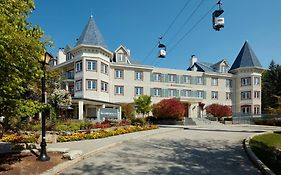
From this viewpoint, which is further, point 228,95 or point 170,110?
point 228,95

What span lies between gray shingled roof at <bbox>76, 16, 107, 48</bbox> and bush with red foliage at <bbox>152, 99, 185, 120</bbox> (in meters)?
11.3

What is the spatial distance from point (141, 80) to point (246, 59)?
20924 millimetres

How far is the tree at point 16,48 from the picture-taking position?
22.8 feet

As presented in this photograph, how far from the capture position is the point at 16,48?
23.7 feet

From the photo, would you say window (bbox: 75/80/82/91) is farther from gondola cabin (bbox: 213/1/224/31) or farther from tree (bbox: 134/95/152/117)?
gondola cabin (bbox: 213/1/224/31)

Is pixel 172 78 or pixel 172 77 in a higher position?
pixel 172 77

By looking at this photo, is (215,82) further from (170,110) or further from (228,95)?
(170,110)

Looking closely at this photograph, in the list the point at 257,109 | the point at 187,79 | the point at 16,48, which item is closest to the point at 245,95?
the point at 257,109

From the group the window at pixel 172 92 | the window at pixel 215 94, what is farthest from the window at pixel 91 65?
the window at pixel 215 94

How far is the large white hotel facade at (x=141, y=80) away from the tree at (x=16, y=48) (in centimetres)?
2586

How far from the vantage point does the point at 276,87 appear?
63.9 m

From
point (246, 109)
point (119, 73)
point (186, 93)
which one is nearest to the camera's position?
point (119, 73)

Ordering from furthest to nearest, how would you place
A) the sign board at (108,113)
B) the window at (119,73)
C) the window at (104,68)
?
the window at (119,73), the window at (104,68), the sign board at (108,113)

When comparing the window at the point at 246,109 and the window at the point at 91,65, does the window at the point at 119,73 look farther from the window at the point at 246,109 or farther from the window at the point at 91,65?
the window at the point at 246,109
